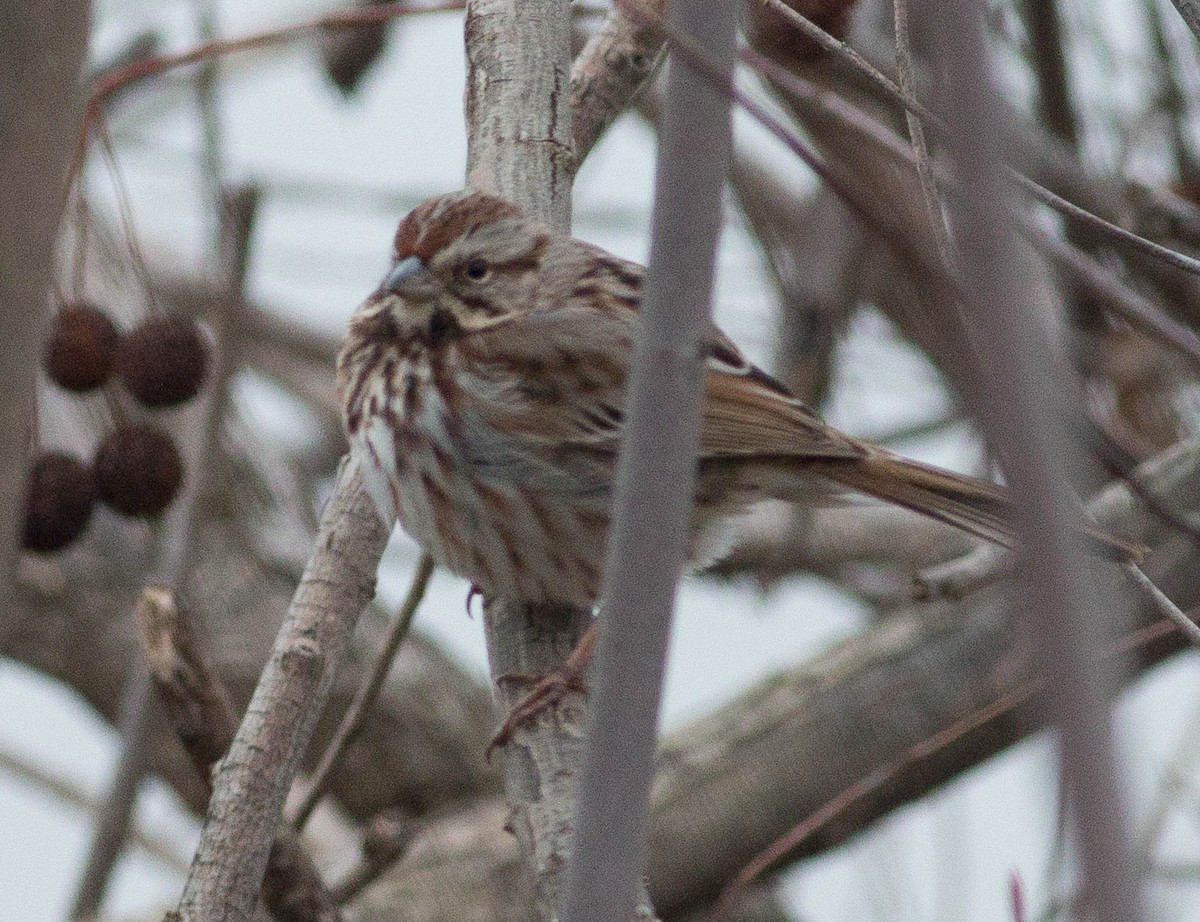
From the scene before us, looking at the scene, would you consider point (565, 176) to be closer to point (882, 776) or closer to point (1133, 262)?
point (882, 776)

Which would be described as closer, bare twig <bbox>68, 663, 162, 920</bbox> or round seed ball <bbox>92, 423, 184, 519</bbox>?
round seed ball <bbox>92, 423, 184, 519</bbox>

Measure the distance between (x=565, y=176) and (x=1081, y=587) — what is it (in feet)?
6.67

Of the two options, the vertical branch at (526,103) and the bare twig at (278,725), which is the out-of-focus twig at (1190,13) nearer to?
the vertical branch at (526,103)

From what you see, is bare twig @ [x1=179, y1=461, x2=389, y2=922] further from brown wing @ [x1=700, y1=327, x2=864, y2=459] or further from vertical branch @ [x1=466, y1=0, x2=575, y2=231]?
brown wing @ [x1=700, y1=327, x2=864, y2=459]

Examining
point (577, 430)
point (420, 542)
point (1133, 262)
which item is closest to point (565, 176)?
point (577, 430)

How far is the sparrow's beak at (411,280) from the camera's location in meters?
3.15

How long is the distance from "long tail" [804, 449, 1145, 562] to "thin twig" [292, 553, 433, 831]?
2.50 ft

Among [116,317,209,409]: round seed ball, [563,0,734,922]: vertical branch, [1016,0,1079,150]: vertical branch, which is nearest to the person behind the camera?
[563,0,734,922]: vertical branch

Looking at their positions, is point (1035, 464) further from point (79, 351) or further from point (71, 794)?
point (71, 794)

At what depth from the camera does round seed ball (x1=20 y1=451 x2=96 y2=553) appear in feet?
11.0

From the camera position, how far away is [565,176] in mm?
2900

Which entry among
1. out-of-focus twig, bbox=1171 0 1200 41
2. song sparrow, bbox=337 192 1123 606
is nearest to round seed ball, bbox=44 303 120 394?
song sparrow, bbox=337 192 1123 606

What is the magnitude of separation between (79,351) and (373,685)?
88 cm

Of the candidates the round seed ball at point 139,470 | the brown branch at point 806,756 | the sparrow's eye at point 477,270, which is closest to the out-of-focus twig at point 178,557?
the round seed ball at point 139,470
